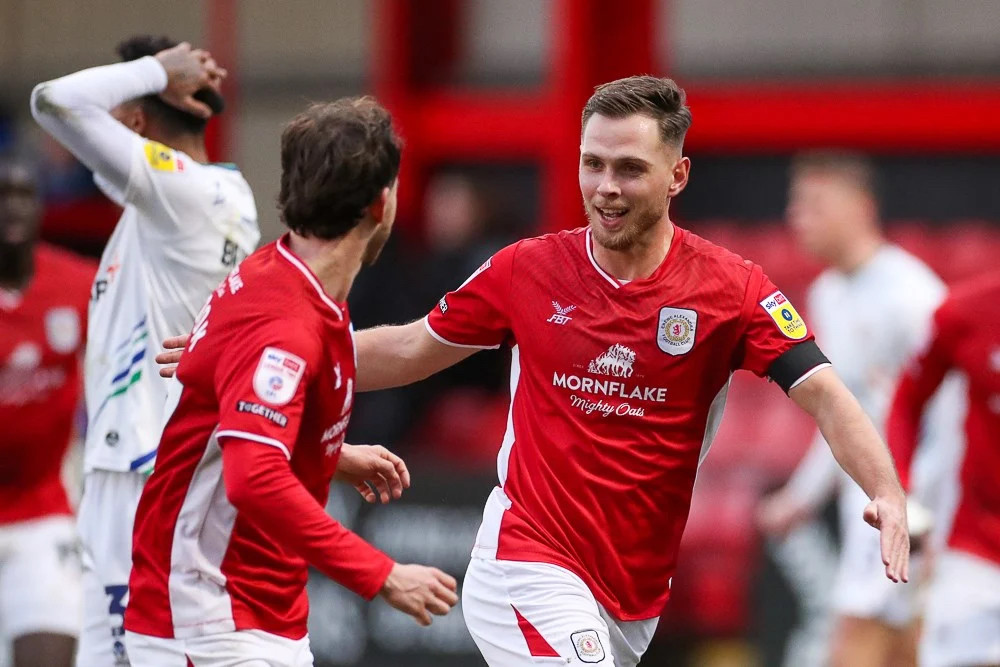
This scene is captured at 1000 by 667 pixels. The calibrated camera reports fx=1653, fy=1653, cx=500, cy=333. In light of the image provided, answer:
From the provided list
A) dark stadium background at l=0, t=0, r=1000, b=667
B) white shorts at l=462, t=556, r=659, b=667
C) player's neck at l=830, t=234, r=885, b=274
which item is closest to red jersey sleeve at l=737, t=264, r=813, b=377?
white shorts at l=462, t=556, r=659, b=667

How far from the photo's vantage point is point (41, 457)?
671 cm

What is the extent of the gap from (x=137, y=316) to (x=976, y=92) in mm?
8925

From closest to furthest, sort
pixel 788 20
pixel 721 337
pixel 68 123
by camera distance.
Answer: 1. pixel 721 337
2. pixel 68 123
3. pixel 788 20

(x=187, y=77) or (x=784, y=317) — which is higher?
(x=187, y=77)

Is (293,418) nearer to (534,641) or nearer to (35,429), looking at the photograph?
(534,641)

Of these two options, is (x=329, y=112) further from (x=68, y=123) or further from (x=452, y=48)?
(x=452, y=48)

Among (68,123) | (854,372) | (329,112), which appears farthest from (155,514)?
(854,372)

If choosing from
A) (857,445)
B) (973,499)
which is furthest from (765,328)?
(973,499)

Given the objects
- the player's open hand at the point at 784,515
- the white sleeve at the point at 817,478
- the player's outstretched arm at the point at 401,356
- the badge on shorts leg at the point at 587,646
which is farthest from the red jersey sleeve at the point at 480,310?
the white sleeve at the point at 817,478

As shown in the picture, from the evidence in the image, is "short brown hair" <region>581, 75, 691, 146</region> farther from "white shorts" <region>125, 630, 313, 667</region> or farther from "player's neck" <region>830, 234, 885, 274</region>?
"player's neck" <region>830, 234, 885, 274</region>

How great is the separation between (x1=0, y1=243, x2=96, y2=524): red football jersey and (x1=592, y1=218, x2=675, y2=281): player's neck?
8.98 feet

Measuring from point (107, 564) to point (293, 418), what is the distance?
1.54 meters

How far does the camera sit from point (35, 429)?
6.59m

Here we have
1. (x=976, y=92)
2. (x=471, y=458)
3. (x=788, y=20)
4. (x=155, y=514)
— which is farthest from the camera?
(x=788, y=20)
